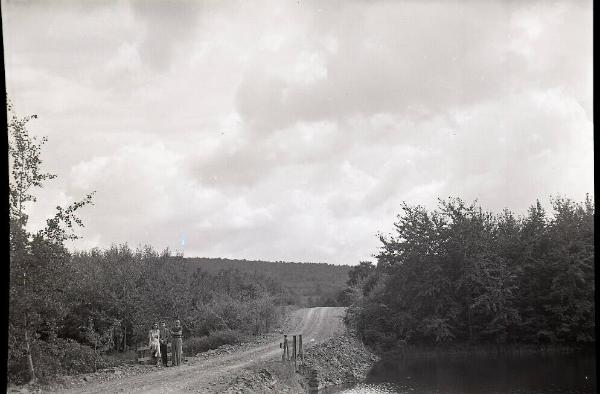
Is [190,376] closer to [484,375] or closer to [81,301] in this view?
[81,301]

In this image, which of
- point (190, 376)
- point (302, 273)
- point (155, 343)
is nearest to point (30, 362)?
point (190, 376)

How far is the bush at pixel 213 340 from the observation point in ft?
109

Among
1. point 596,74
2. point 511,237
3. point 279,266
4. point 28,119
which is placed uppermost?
point 28,119

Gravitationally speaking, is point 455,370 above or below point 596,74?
below

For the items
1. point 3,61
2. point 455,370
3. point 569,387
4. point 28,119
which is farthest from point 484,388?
point 3,61

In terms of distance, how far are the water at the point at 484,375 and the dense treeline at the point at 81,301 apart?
429 inches

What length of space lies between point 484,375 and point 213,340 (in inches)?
659

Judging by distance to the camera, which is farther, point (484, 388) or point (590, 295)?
point (590, 295)

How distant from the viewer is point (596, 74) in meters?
6.52

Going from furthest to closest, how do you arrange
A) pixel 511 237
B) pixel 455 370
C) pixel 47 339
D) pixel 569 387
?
pixel 511 237 → pixel 455 370 → pixel 569 387 → pixel 47 339

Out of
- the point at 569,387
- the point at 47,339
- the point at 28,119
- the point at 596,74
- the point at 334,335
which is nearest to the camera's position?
the point at 596,74

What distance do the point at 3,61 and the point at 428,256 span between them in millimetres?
40383

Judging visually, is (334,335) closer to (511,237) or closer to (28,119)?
(511,237)

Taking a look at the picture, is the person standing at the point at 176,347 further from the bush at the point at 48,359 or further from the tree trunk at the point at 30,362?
the tree trunk at the point at 30,362
